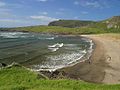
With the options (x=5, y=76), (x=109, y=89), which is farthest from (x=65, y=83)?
(x=5, y=76)

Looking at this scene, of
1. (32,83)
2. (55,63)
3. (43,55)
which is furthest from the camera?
(43,55)

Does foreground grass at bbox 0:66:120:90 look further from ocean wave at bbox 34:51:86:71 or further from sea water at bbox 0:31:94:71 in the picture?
sea water at bbox 0:31:94:71

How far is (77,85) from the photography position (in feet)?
45.8

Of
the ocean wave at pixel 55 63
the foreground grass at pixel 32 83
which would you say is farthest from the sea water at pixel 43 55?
the foreground grass at pixel 32 83

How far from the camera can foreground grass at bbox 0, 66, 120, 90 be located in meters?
13.2

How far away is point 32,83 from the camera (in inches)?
560

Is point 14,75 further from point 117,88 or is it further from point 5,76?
point 117,88

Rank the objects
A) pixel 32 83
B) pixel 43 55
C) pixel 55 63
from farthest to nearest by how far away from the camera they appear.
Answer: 1. pixel 43 55
2. pixel 55 63
3. pixel 32 83

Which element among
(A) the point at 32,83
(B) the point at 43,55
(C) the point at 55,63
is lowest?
(B) the point at 43,55

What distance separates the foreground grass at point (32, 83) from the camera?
13156mm

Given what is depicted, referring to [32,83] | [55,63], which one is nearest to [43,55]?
[55,63]

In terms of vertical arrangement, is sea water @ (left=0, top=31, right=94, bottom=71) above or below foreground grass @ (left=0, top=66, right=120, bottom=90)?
below

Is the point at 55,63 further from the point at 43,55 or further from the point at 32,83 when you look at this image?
the point at 32,83

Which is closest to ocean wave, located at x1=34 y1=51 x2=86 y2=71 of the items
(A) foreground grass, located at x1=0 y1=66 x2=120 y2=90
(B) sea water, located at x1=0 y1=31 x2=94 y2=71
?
(B) sea water, located at x1=0 y1=31 x2=94 y2=71
